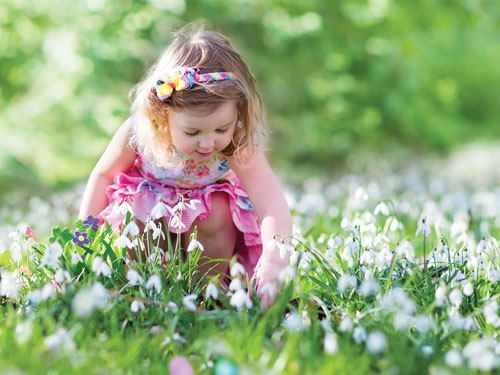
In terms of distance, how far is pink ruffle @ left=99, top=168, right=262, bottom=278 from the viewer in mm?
2740

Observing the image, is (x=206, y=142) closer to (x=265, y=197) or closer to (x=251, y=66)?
(x=265, y=197)

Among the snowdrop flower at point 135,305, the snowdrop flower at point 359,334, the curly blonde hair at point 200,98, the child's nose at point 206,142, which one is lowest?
the snowdrop flower at point 359,334

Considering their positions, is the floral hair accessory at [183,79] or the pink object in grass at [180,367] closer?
the pink object in grass at [180,367]

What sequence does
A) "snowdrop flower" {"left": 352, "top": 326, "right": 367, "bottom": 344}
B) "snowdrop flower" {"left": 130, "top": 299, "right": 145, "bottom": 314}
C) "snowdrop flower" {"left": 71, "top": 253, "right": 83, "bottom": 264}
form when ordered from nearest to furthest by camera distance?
"snowdrop flower" {"left": 352, "top": 326, "right": 367, "bottom": 344}, "snowdrop flower" {"left": 130, "top": 299, "right": 145, "bottom": 314}, "snowdrop flower" {"left": 71, "top": 253, "right": 83, "bottom": 264}

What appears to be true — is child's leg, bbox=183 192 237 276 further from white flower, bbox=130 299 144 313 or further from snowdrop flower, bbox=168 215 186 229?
white flower, bbox=130 299 144 313

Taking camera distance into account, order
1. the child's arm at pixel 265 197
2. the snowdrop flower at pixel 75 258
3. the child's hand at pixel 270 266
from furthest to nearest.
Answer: the child's arm at pixel 265 197, the child's hand at pixel 270 266, the snowdrop flower at pixel 75 258

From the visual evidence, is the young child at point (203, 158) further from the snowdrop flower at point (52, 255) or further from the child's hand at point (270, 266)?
the snowdrop flower at point (52, 255)

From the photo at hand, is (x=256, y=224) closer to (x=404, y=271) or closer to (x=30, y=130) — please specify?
(x=404, y=271)

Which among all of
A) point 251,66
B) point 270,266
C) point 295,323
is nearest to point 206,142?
point 270,266

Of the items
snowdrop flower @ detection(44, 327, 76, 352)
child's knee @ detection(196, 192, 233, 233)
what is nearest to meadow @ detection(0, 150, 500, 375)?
snowdrop flower @ detection(44, 327, 76, 352)

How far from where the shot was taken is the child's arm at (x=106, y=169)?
2.72 m

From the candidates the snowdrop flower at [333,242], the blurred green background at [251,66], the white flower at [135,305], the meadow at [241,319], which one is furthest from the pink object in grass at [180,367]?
the blurred green background at [251,66]

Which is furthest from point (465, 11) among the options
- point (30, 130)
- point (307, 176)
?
point (30, 130)

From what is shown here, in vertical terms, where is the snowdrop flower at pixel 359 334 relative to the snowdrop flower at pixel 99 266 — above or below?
below
